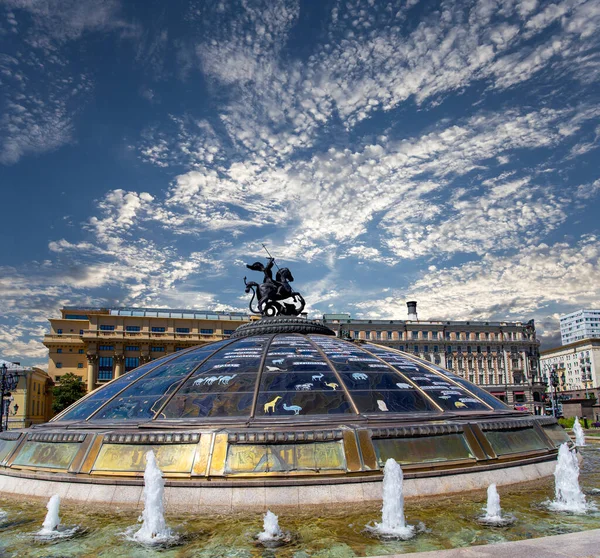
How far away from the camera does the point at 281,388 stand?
35.0ft

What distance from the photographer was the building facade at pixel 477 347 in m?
73.0

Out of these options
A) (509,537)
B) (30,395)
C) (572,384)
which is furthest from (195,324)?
(572,384)

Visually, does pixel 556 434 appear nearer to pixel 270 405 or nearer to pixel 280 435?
pixel 270 405

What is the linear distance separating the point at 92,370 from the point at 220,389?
2300 inches

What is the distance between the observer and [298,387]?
1070 centimetres

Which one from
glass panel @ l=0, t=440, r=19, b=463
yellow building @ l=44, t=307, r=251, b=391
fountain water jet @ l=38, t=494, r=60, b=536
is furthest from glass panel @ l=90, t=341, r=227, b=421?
yellow building @ l=44, t=307, r=251, b=391

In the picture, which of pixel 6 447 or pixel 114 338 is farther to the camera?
pixel 114 338

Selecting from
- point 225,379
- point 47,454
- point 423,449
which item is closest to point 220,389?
point 225,379

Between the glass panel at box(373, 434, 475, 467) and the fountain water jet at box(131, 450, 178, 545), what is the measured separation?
3659 millimetres

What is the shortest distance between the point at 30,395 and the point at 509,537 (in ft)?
201

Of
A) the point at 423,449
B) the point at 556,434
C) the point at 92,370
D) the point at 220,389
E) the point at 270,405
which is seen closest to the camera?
the point at 423,449

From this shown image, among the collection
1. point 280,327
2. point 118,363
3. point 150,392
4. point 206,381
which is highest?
point 118,363

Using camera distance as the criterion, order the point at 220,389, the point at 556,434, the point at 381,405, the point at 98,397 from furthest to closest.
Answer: the point at 98,397, the point at 556,434, the point at 220,389, the point at 381,405

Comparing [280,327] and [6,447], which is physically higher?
[280,327]
